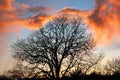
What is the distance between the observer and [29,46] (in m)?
46.1

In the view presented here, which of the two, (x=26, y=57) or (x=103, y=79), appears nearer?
(x=103, y=79)

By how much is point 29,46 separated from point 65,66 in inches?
250

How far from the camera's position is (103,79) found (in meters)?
22.5

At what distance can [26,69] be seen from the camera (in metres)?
45.6

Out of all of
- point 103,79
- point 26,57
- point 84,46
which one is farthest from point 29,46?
point 103,79

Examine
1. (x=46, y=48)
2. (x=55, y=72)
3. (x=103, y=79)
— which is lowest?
(x=103, y=79)

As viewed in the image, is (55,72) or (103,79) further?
(55,72)

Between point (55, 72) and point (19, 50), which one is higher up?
point (19, 50)

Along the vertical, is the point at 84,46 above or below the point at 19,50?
below

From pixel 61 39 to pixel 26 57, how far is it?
19.8 feet

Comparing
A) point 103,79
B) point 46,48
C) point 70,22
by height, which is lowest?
point 103,79

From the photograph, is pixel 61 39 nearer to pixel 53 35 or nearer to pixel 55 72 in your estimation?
pixel 53 35

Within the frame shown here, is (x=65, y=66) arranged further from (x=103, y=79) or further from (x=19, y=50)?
(x=103, y=79)

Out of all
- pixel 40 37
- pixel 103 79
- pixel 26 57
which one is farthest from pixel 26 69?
pixel 103 79
